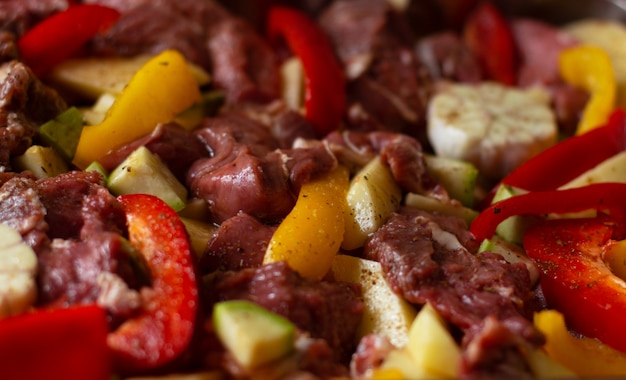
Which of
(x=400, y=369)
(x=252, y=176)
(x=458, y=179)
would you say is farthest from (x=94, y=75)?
(x=400, y=369)

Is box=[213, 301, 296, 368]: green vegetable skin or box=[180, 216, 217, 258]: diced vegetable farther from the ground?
box=[213, 301, 296, 368]: green vegetable skin

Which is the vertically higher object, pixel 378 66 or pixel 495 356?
pixel 378 66

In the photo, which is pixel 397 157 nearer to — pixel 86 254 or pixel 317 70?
pixel 317 70

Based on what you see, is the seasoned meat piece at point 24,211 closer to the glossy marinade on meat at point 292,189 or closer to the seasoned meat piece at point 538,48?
the glossy marinade on meat at point 292,189

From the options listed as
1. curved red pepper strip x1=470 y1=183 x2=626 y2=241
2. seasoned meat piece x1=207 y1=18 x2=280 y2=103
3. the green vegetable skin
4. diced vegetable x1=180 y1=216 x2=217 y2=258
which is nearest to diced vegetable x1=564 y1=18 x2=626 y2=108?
curved red pepper strip x1=470 y1=183 x2=626 y2=241

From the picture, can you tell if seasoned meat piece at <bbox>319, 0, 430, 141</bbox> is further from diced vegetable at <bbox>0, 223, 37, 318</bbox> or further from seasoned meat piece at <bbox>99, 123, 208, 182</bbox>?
diced vegetable at <bbox>0, 223, 37, 318</bbox>

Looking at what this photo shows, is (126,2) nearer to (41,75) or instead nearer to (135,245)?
(41,75)

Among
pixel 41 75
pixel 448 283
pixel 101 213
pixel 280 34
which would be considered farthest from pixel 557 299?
pixel 41 75
